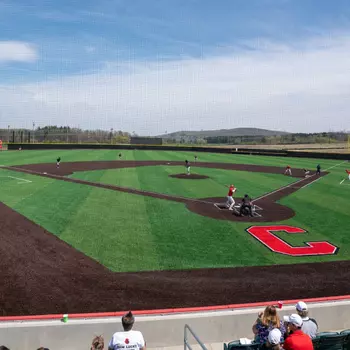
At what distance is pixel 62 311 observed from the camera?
9.65 m

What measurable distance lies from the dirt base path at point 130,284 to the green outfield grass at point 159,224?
79 cm

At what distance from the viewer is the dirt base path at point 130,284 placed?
10195 millimetres

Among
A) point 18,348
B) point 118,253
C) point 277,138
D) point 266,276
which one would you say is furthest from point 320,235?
point 277,138

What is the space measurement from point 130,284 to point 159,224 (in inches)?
274

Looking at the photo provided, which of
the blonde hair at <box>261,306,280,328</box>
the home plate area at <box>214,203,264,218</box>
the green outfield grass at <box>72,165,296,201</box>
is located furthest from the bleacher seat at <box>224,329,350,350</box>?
the green outfield grass at <box>72,165,296,201</box>

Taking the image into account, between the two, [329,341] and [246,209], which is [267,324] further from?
[246,209]

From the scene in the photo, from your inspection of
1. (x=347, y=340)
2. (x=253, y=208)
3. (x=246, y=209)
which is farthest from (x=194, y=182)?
(x=347, y=340)

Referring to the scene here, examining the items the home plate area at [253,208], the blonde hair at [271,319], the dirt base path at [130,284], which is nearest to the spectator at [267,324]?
the blonde hair at [271,319]

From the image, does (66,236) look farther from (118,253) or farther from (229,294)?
(229,294)

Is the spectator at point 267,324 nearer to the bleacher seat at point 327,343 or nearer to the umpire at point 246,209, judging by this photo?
the bleacher seat at point 327,343

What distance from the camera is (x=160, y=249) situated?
14695 millimetres

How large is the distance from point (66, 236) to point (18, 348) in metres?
8.74

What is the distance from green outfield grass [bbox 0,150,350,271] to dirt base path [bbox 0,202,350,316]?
788 millimetres

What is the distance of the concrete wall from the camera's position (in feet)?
24.4
